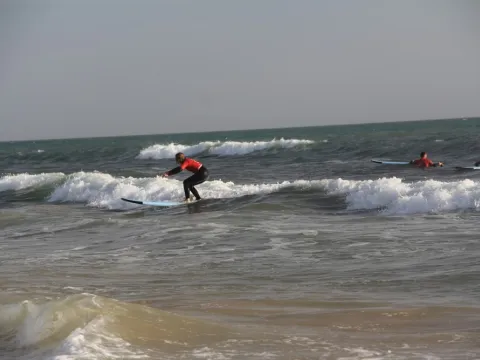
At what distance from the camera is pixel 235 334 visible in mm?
6012

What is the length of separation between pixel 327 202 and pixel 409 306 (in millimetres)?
10760

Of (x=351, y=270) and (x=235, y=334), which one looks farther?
(x=351, y=270)

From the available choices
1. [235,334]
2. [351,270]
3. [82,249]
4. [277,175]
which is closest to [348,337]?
[235,334]

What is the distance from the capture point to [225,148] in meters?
54.9

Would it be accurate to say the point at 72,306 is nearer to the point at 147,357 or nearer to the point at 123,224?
the point at 147,357

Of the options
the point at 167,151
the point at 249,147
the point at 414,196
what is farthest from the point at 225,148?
the point at 414,196

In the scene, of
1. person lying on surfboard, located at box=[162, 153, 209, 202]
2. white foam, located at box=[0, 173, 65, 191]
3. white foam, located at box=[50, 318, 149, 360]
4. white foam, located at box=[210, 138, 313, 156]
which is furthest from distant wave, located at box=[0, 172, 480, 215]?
white foam, located at box=[210, 138, 313, 156]

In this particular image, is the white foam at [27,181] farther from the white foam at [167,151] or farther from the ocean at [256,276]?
the white foam at [167,151]

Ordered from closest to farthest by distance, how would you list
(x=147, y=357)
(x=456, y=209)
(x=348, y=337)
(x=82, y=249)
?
(x=147, y=357) < (x=348, y=337) < (x=82, y=249) < (x=456, y=209)

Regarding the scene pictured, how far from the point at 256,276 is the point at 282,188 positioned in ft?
37.6

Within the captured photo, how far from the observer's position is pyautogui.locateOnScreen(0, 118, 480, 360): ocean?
576 cm

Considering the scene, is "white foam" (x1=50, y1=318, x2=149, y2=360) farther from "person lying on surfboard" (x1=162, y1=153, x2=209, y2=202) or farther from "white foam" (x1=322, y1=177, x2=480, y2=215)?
"person lying on surfboard" (x1=162, y1=153, x2=209, y2=202)

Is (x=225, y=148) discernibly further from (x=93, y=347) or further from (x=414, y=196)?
(x=93, y=347)

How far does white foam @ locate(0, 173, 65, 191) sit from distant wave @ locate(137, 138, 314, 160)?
2190 centimetres
